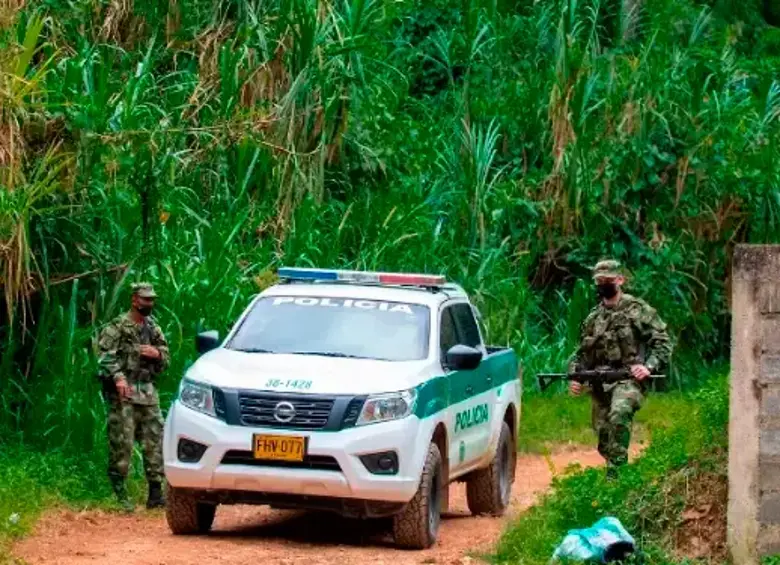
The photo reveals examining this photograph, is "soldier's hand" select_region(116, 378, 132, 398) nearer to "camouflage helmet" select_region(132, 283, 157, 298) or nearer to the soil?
"camouflage helmet" select_region(132, 283, 157, 298)

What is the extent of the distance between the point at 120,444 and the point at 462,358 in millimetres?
2725

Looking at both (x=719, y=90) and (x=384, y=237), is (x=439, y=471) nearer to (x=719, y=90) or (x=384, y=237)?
(x=384, y=237)

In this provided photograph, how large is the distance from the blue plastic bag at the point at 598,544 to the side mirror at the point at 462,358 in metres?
2.35

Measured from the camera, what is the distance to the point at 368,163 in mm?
22875

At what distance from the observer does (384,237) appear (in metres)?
20.8

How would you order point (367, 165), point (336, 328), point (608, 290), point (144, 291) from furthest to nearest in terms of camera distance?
point (367, 165)
point (608, 290)
point (144, 291)
point (336, 328)

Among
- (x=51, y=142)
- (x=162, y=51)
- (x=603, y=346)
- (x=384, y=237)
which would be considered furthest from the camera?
(x=162, y=51)

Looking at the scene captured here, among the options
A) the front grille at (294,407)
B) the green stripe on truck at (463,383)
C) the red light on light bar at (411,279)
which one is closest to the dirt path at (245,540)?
the front grille at (294,407)

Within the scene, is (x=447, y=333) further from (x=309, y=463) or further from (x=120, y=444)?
(x=120, y=444)

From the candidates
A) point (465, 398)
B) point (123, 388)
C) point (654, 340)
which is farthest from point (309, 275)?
point (654, 340)

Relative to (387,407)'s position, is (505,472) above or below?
below

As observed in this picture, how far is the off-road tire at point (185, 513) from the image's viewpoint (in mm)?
12500

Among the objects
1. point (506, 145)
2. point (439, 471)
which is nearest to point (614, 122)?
point (506, 145)

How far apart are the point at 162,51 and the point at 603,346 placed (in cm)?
1005
